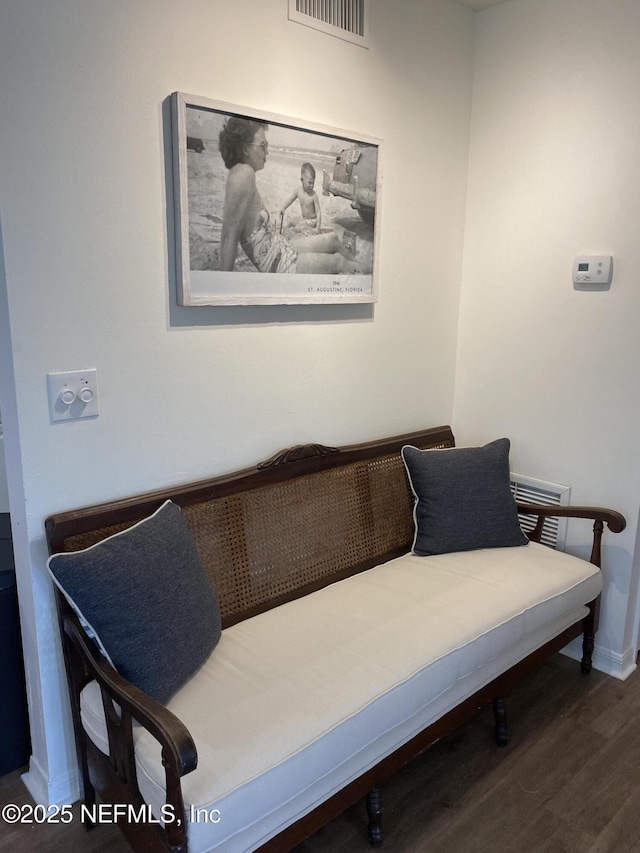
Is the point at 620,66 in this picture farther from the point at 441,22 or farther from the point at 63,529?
the point at 63,529

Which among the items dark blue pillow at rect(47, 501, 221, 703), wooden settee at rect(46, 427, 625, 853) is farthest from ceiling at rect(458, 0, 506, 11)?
dark blue pillow at rect(47, 501, 221, 703)

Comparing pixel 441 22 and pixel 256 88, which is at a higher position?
pixel 441 22

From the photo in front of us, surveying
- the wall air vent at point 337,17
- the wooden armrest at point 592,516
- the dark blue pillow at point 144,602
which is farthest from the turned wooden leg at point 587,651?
the wall air vent at point 337,17

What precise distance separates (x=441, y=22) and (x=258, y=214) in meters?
1.24

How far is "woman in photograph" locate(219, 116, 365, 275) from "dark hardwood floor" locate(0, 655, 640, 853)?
5.62 feet

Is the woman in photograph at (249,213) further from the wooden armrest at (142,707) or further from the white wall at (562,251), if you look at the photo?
the wooden armrest at (142,707)

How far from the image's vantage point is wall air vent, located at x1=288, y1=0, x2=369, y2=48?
81.9 inches

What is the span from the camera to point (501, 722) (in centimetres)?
218

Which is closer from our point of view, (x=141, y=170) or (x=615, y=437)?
(x=141, y=170)

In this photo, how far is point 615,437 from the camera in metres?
2.50

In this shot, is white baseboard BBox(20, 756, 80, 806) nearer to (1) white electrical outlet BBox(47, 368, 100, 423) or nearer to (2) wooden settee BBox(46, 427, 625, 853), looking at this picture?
(2) wooden settee BBox(46, 427, 625, 853)

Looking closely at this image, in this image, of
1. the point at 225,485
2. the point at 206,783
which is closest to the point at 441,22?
the point at 225,485

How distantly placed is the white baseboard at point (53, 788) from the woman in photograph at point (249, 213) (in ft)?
5.34

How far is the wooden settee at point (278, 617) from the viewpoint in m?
1.43
